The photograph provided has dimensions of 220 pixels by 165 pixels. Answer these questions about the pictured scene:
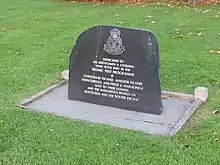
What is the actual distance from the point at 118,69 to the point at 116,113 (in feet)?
1.68

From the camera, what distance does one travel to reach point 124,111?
533 cm

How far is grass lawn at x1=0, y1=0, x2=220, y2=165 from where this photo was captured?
14.0 feet

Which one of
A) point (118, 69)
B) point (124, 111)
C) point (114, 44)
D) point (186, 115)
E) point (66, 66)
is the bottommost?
point (66, 66)

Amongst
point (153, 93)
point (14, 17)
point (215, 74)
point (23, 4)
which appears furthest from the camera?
point (23, 4)

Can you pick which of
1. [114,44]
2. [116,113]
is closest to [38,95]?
[116,113]

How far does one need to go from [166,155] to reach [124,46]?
1545 millimetres

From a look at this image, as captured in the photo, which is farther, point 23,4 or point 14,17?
point 23,4

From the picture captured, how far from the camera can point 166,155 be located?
422 cm

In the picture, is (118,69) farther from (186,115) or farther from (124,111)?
(186,115)

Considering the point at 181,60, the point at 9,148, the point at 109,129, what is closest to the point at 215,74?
the point at 181,60

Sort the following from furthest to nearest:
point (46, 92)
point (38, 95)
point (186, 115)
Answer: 1. point (46, 92)
2. point (38, 95)
3. point (186, 115)

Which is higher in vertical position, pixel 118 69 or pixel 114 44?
pixel 114 44

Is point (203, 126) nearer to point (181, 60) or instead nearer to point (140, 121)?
point (140, 121)

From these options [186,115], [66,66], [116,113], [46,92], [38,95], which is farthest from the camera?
[66,66]
